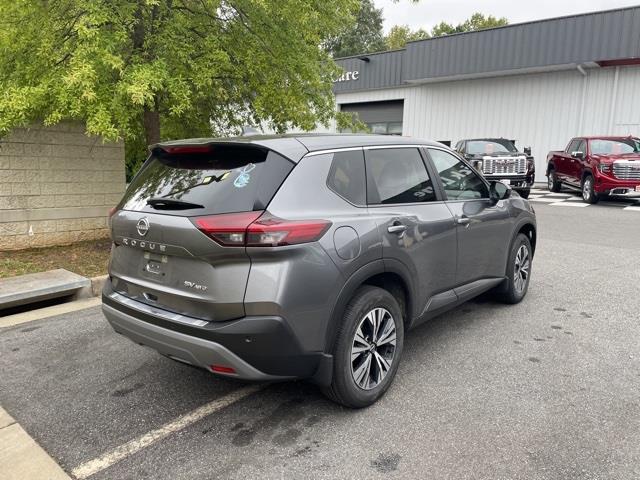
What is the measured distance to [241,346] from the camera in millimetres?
2715

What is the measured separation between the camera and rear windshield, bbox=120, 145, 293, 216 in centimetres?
280

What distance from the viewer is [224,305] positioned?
2.72 meters

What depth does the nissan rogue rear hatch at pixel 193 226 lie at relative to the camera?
8.96 feet

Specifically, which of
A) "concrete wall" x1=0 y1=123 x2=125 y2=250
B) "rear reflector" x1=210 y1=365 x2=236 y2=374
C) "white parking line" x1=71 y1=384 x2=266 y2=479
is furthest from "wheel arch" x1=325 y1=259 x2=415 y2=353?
"concrete wall" x1=0 y1=123 x2=125 y2=250

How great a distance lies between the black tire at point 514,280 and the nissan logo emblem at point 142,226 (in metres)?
3.48

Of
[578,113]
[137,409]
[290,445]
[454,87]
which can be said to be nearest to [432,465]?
[290,445]

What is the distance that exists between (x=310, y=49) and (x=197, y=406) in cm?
624

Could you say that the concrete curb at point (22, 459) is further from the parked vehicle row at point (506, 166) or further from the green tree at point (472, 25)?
the green tree at point (472, 25)

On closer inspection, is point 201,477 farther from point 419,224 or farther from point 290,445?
point 419,224

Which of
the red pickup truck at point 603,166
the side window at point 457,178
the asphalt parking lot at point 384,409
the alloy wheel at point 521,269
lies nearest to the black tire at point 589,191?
the red pickup truck at point 603,166

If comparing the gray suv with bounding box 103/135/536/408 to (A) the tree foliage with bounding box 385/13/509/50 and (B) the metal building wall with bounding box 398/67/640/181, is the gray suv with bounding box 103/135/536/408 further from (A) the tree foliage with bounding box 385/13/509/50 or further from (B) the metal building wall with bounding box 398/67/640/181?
(A) the tree foliage with bounding box 385/13/509/50

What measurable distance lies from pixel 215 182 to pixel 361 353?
54.4 inches

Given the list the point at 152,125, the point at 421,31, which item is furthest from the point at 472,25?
the point at 152,125

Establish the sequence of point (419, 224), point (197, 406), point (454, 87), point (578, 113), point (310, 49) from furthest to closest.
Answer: point (454, 87) → point (578, 113) → point (310, 49) → point (419, 224) → point (197, 406)
